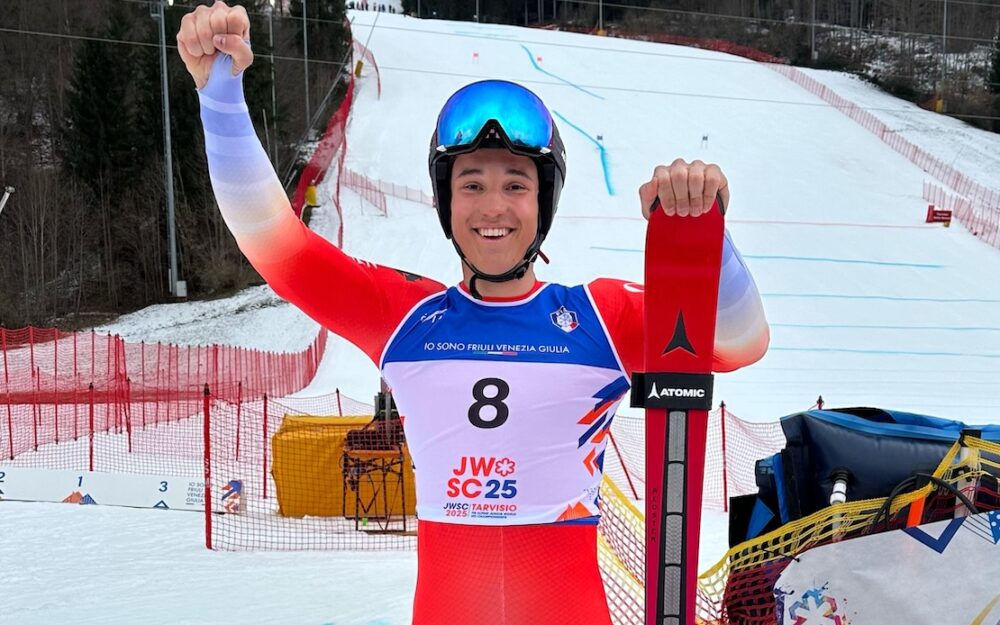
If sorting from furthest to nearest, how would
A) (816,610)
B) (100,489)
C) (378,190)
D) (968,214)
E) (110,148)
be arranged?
(110,148) → (378,190) → (968,214) → (100,489) → (816,610)

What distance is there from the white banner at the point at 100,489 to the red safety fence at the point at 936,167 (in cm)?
2191

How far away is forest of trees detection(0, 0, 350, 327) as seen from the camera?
29.6 meters

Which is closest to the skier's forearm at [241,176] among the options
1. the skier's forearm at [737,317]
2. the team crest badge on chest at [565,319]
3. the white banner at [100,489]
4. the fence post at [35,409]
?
the team crest badge on chest at [565,319]

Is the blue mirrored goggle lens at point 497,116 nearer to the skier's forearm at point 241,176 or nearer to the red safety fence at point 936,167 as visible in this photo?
the skier's forearm at point 241,176

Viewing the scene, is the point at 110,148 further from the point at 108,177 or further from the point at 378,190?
the point at 378,190

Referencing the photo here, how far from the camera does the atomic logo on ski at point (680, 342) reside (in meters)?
2.04

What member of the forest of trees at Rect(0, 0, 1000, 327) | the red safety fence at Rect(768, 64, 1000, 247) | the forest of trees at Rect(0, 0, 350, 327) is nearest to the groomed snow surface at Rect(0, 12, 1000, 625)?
the red safety fence at Rect(768, 64, 1000, 247)

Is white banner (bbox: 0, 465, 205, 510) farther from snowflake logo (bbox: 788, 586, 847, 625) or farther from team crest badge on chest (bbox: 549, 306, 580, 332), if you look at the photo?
team crest badge on chest (bbox: 549, 306, 580, 332)

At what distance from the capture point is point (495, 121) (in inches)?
87.5

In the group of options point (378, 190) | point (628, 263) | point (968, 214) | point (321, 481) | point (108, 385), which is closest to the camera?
point (321, 481)

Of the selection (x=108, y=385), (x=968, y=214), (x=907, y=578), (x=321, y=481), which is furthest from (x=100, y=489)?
(x=968, y=214)

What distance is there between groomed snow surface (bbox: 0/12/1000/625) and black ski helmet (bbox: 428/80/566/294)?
11.9 feet

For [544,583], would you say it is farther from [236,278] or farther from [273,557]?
[236,278]

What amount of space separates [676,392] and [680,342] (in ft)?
0.37
